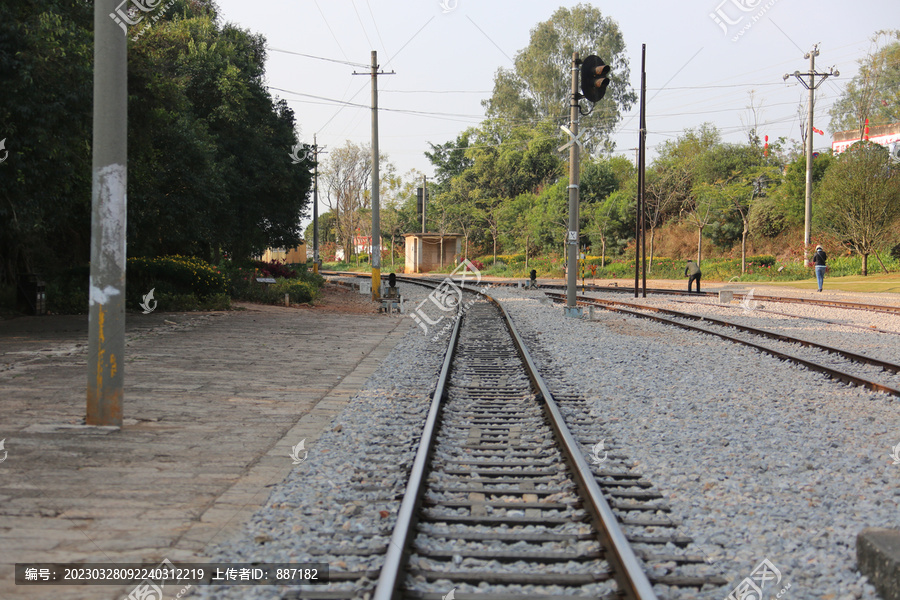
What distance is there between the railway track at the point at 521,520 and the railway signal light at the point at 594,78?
37.3ft

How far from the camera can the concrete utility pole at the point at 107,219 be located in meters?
6.28

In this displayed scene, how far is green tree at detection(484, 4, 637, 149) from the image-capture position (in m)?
69.9

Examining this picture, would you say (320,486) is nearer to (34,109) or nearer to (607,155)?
(34,109)

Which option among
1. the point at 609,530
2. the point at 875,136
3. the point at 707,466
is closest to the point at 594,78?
the point at 707,466

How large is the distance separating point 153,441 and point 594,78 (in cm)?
1365

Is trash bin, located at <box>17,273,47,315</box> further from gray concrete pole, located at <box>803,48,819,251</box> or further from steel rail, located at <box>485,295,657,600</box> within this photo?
gray concrete pole, located at <box>803,48,819,251</box>

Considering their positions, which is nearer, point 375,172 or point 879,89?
point 375,172

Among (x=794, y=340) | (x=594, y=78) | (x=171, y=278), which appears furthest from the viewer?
(x=171, y=278)

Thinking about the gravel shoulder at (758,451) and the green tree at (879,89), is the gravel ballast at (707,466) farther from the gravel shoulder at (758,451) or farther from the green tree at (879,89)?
the green tree at (879,89)

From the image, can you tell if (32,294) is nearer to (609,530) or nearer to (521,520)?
(521,520)

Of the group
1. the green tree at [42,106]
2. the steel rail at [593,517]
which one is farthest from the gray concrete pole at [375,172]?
the steel rail at [593,517]

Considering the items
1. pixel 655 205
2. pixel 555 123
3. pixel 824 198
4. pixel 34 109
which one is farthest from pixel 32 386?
pixel 555 123

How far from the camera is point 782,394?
8492 millimetres

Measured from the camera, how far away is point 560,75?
72125mm
